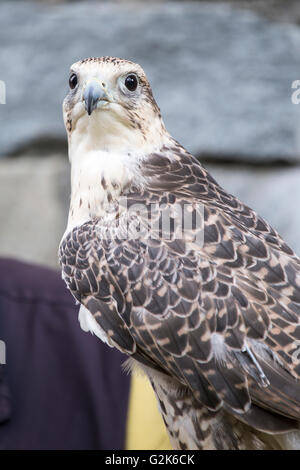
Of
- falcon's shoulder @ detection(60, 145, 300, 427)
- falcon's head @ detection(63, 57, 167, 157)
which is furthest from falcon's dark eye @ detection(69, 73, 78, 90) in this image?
falcon's shoulder @ detection(60, 145, 300, 427)

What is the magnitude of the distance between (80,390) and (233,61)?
1.37 metres

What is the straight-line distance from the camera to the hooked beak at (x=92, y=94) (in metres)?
1.46

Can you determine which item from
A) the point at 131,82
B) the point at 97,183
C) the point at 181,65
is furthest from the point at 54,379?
the point at 181,65

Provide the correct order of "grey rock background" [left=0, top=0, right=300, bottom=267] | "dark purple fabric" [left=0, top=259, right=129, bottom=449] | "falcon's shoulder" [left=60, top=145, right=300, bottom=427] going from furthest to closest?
"grey rock background" [left=0, top=0, right=300, bottom=267]
"dark purple fabric" [left=0, top=259, right=129, bottom=449]
"falcon's shoulder" [left=60, top=145, right=300, bottom=427]

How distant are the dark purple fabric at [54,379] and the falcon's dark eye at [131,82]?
1067 mm

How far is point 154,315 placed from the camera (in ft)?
4.58

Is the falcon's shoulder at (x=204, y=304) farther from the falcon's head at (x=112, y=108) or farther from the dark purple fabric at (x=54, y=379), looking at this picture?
the dark purple fabric at (x=54, y=379)

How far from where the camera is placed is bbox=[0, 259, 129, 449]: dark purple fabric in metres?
2.27

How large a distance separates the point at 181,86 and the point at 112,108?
1.36 m

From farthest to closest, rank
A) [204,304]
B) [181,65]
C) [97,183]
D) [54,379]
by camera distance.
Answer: [181,65] < [54,379] < [97,183] < [204,304]

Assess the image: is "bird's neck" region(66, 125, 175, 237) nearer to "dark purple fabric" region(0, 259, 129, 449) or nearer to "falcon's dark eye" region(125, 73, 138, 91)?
"falcon's dark eye" region(125, 73, 138, 91)

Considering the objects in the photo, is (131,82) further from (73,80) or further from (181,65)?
(181,65)

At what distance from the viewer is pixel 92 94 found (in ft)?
4.83

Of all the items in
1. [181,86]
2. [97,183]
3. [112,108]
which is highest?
[181,86]
